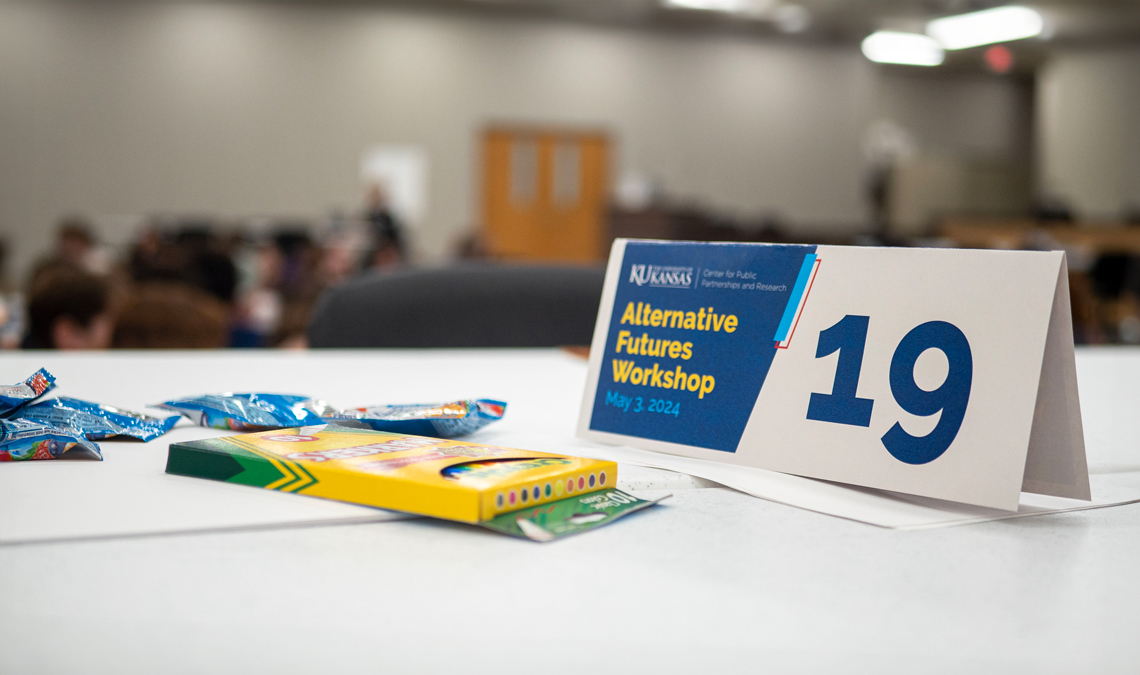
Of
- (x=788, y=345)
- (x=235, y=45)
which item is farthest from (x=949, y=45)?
(x=788, y=345)

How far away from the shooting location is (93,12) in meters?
8.05

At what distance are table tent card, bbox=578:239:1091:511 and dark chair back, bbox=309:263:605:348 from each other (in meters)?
0.68

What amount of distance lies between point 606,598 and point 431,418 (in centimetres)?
21

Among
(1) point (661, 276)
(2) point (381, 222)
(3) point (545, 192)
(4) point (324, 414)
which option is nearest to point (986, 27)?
(3) point (545, 192)

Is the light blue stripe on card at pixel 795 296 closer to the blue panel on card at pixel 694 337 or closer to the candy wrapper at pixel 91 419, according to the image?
the blue panel on card at pixel 694 337

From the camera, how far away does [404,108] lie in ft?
28.7

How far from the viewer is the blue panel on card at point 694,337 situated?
0.47 m

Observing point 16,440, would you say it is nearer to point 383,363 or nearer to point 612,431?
point 612,431

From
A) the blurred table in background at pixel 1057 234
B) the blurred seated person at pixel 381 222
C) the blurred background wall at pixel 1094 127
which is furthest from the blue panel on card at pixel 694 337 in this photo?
the blurred background wall at pixel 1094 127

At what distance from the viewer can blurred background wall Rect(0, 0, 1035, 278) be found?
8086mm

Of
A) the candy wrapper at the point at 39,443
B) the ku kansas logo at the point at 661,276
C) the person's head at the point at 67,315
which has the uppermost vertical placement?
the ku kansas logo at the point at 661,276

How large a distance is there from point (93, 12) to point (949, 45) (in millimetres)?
8777

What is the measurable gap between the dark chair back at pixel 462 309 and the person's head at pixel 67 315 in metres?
1.33

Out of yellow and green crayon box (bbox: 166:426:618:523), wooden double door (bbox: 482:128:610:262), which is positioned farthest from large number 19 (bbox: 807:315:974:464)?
wooden double door (bbox: 482:128:610:262)
